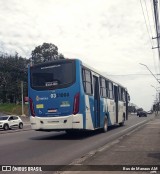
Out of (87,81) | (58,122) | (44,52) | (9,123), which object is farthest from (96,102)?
(44,52)

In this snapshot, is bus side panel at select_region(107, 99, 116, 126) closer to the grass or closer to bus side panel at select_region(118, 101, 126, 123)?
bus side panel at select_region(118, 101, 126, 123)

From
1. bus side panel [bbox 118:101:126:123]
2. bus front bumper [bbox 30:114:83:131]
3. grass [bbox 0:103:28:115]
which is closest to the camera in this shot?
bus front bumper [bbox 30:114:83:131]

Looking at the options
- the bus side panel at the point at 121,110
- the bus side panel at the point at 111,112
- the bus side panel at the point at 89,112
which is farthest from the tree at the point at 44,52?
the bus side panel at the point at 89,112

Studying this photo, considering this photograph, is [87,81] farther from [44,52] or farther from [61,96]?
[44,52]

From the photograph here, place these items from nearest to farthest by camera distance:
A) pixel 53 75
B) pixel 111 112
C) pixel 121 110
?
pixel 53 75 < pixel 111 112 < pixel 121 110

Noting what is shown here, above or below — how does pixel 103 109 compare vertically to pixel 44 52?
below

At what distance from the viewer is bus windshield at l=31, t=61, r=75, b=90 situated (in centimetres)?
1745

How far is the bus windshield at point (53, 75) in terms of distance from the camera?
17453mm

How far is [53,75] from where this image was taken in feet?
58.3

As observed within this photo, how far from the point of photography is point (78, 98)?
17219 mm

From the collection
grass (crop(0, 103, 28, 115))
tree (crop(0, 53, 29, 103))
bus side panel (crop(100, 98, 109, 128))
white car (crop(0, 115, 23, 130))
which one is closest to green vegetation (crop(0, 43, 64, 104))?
tree (crop(0, 53, 29, 103))

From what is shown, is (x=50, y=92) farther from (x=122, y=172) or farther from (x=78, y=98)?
(x=122, y=172)

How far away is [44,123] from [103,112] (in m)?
5.21

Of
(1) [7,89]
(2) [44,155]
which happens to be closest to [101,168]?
(2) [44,155]
